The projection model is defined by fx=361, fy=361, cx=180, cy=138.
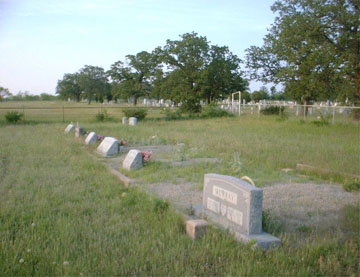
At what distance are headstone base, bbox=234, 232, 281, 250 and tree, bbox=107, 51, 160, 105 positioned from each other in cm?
5859

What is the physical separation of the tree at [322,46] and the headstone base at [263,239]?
69.1 feet

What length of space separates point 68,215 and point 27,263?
1580 mm

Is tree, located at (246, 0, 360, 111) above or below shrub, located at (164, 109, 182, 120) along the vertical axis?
above

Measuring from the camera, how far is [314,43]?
24.5 meters

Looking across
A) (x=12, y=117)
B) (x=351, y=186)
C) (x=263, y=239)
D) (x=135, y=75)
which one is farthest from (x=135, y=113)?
(x=135, y=75)

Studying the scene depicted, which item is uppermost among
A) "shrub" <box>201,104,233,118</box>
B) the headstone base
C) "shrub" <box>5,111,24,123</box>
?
"shrub" <box>201,104,233,118</box>

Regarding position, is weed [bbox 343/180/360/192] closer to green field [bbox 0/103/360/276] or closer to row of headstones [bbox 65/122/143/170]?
green field [bbox 0/103/360/276]

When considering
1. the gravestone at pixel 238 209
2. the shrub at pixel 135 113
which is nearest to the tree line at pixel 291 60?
the shrub at pixel 135 113

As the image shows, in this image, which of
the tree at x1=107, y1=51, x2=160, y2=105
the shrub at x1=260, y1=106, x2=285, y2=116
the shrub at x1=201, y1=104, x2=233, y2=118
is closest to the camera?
the shrub at x1=260, y1=106, x2=285, y2=116

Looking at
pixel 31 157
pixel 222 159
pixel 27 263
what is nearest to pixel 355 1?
pixel 222 159

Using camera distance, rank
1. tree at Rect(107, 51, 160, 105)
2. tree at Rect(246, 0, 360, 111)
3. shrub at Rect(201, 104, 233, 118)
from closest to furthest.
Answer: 1. tree at Rect(246, 0, 360, 111)
2. shrub at Rect(201, 104, 233, 118)
3. tree at Rect(107, 51, 160, 105)

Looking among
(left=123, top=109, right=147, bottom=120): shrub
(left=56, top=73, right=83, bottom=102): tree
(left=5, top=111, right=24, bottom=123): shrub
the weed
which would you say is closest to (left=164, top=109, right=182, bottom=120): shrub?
(left=123, top=109, right=147, bottom=120): shrub

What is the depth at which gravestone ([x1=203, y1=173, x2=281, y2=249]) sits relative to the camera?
14.5 feet

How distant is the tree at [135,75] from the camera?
2470 inches
